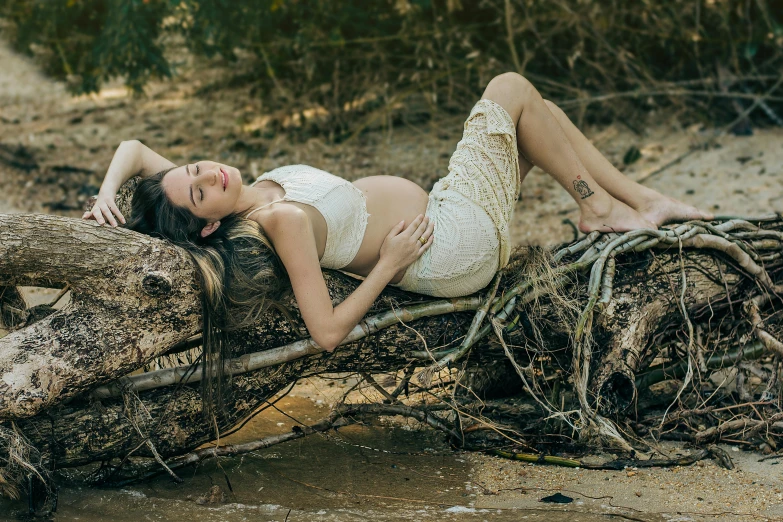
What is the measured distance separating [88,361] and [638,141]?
4645mm

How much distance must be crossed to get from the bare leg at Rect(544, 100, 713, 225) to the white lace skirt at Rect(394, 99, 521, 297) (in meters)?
0.34

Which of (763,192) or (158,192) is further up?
(158,192)

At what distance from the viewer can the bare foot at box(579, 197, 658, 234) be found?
3604 mm

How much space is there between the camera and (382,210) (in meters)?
3.38

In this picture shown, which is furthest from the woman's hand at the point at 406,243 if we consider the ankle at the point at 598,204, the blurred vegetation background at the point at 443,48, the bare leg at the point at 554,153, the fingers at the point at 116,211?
the blurred vegetation background at the point at 443,48

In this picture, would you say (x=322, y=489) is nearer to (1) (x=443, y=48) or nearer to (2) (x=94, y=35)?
(1) (x=443, y=48)

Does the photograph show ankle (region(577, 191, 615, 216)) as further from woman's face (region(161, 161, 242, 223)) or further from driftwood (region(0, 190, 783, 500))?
woman's face (region(161, 161, 242, 223))

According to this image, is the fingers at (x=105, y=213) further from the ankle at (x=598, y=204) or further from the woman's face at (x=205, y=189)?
the ankle at (x=598, y=204)

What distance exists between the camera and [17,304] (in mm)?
3123

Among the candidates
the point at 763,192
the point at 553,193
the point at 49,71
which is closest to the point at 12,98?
the point at 49,71

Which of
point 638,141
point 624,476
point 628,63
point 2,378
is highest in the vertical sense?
point 628,63

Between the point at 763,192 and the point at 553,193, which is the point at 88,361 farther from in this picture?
the point at 763,192

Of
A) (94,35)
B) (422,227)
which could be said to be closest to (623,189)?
(422,227)

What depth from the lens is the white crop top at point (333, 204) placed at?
3.22 meters
